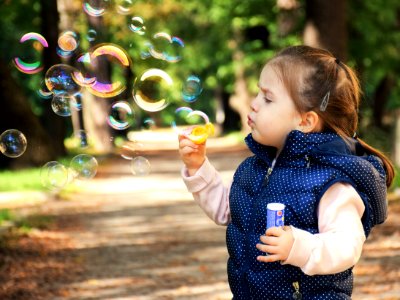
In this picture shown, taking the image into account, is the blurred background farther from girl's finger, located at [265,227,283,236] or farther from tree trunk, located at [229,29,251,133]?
girl's finger, located at [265,227,283,236]

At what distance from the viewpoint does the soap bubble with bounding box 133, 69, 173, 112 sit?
4750 millimetres

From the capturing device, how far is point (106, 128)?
26188mm

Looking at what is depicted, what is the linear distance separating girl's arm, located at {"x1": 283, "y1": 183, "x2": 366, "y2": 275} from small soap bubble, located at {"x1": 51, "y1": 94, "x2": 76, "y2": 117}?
10.3ft

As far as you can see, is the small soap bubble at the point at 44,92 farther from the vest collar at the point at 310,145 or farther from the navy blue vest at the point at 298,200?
the vest collar at the point at 310,145

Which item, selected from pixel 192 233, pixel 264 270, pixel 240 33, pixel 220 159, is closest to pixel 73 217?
pixel 192 233

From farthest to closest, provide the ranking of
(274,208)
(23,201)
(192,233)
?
(23,201)
(192,233)
(274,208)

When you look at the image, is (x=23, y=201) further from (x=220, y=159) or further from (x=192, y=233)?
(x=220, y=159)

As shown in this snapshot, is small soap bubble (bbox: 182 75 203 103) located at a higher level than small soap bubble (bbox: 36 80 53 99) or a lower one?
higher

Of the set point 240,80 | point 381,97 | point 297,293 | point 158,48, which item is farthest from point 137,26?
point 240,80

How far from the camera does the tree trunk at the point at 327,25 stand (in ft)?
38.8

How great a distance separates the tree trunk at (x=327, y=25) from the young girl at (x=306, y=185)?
30.1 ft

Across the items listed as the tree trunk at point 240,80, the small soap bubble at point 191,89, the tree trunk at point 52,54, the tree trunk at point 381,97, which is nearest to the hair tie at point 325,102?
the small soap bubble at point 191,89

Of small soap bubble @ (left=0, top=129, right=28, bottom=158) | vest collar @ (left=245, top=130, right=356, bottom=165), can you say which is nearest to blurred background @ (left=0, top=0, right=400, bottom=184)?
small soap bubble @ (left=0, top=129, right=28, bottom=158)

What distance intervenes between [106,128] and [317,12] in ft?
50.1
